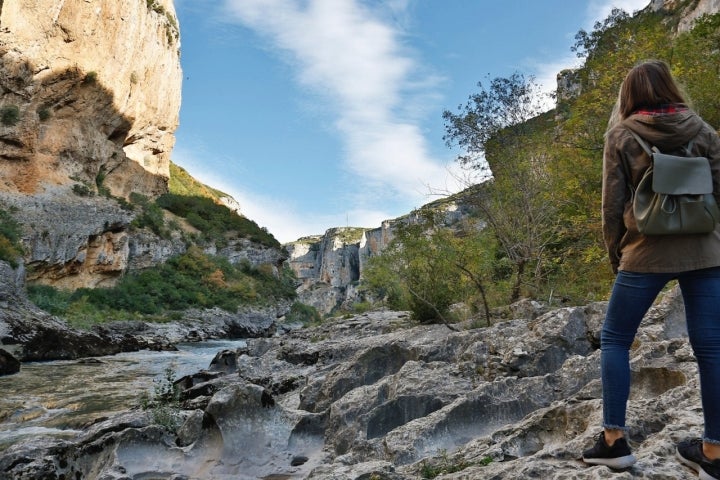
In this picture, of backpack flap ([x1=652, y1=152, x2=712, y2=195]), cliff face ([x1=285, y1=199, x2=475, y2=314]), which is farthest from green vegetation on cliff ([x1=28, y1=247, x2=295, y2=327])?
cliff face ([x1=285, y1=199, x2=475, y2=314])

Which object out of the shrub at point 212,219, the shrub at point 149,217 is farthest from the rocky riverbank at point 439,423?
the shrub at point 212,219

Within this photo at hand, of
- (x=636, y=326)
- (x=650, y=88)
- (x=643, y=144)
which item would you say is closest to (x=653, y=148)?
(x=643, y=144)

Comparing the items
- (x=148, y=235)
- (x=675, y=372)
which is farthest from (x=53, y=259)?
(x=675, y=372)

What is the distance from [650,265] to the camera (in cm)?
199

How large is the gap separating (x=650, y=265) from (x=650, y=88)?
77 centimetres

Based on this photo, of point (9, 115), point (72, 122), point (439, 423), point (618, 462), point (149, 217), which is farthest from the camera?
point (149, 217)

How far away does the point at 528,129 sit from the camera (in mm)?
12844

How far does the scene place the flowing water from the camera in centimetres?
673

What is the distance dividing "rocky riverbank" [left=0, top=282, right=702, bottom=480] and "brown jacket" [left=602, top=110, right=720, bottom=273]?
785 millimetres

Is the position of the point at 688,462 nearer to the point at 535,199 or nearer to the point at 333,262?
the point at 535,199

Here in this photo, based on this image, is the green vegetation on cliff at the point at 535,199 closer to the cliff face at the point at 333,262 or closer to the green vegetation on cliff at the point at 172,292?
the green vegetation on cliff at the point at 172,292

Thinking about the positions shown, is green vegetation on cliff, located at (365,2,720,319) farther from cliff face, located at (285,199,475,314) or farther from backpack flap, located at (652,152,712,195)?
cliff face, located at (285,199,475,314)

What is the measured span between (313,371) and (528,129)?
868cm

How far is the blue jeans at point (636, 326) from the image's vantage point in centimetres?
188
